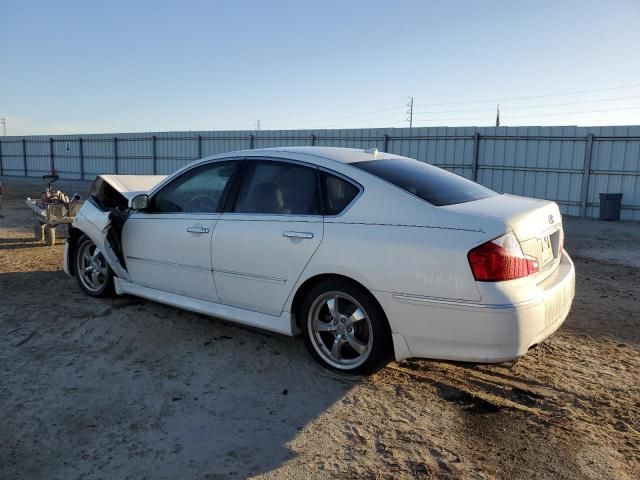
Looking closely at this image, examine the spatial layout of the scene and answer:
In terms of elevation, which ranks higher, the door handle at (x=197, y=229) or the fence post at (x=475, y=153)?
the fence post at (x=475, y=153)

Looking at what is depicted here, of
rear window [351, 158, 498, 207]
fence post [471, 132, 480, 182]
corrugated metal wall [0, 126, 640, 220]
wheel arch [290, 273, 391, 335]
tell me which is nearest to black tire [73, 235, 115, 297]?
wheel arch [290, 273, 391, 335]

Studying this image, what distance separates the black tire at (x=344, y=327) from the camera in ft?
11.5

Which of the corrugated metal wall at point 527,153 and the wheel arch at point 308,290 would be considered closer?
the wheel arch at point 308,290

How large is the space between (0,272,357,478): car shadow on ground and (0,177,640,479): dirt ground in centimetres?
1

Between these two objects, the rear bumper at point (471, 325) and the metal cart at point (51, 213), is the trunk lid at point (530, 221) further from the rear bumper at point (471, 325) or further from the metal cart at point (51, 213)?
the metal cart at point (51, 213)

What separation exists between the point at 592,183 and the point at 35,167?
33.9 metres

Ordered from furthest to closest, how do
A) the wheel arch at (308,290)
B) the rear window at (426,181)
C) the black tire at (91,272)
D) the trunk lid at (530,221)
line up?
the black tire at (91,272) → the rear window at (426,181) → the wheel arch at (308,290) → the trunk lid at (530,221)

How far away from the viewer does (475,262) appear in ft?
10.1

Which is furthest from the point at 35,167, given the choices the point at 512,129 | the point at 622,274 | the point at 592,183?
the point at 622,274

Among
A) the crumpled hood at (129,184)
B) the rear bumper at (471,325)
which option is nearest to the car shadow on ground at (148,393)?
the rear bumper at (471,325)

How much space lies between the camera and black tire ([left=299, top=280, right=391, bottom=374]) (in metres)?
3.51

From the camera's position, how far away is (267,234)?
3.95m

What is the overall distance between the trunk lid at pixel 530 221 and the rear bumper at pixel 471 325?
0.20m

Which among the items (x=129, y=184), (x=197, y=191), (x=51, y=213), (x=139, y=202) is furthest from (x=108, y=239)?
(x=51, y=213)
